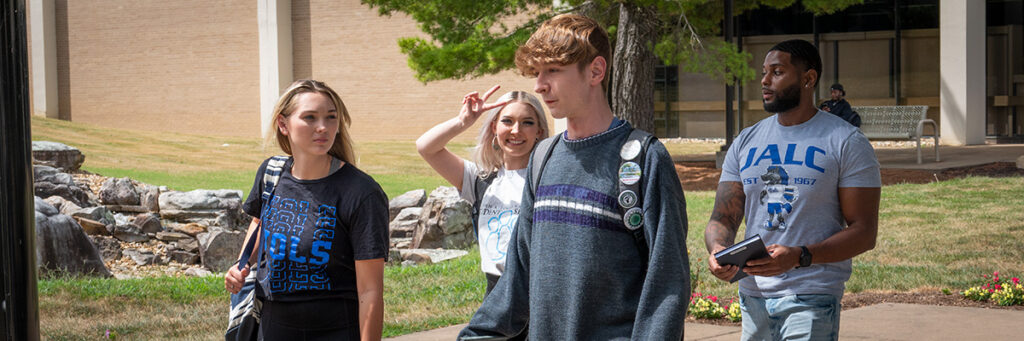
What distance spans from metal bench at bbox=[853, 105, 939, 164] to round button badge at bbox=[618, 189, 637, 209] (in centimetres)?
1748

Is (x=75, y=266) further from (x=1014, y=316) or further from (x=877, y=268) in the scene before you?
(x=1014, y=316)

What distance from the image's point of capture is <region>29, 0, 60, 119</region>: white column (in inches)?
1561

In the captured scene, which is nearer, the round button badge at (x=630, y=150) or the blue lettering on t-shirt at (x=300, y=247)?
the round button badge at (x=630, y=150)

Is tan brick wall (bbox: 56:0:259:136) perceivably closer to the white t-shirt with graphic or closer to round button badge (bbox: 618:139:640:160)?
the white t-shirt with graphic

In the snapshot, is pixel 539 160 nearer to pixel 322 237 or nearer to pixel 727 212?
pixel 322 237

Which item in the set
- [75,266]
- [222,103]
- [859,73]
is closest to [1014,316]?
[75,266]

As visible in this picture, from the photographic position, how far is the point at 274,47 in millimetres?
36500

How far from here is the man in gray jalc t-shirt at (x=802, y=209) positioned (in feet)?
11.1

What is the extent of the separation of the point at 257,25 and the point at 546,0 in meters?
22.6

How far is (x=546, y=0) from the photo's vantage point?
17281 millimetres

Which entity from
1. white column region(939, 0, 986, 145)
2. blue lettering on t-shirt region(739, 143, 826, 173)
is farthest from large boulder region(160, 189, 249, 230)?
white column region(939, 0, 986, 145)

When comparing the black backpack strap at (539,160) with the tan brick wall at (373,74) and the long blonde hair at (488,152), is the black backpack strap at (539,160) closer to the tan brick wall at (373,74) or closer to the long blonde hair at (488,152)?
the long blonde hair at (488,152)

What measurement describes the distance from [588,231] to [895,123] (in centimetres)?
1931

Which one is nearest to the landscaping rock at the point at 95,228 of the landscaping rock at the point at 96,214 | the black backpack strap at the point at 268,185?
the landscaping rock at the point at 96,214
